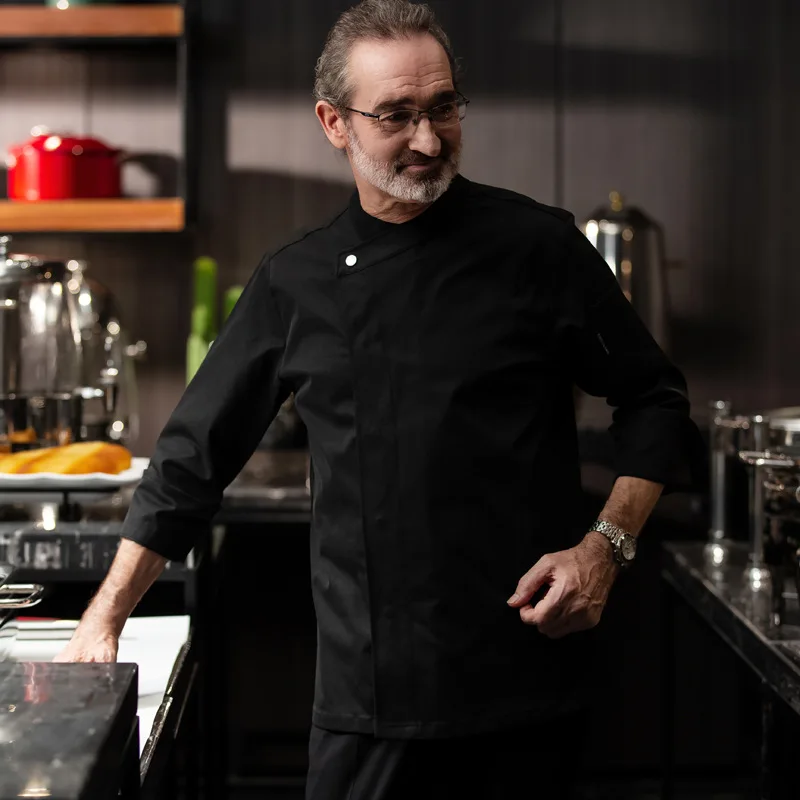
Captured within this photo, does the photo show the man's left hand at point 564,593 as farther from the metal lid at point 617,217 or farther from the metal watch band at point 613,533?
the metal lid at point 617,217

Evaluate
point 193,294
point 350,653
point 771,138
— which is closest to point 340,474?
point 350,653

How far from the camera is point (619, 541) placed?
1.34 meters

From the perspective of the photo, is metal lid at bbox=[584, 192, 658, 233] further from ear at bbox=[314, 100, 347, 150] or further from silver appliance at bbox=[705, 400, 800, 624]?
ear at bbox=[314, 100, 347, 150]

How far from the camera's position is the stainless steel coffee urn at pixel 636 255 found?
109 inches

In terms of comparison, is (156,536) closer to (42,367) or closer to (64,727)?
(64,727)

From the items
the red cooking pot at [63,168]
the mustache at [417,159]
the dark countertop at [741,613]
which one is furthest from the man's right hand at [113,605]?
the red cooking pot at [63,168]

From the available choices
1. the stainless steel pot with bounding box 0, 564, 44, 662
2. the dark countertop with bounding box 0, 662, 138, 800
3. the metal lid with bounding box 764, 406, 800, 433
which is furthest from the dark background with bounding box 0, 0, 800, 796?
the dark countertop with bounding box 0, 662, 138, 800

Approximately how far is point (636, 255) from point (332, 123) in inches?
57.9

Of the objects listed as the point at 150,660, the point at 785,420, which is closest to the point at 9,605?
the point at 150,660

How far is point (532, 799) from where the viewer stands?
131 cm

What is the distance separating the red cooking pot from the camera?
9.26ft

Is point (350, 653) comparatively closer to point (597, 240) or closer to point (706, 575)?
point (706, 575)

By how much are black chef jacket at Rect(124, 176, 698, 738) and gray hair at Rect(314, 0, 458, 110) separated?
0.48ft

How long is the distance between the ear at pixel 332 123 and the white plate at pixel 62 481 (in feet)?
2.12
